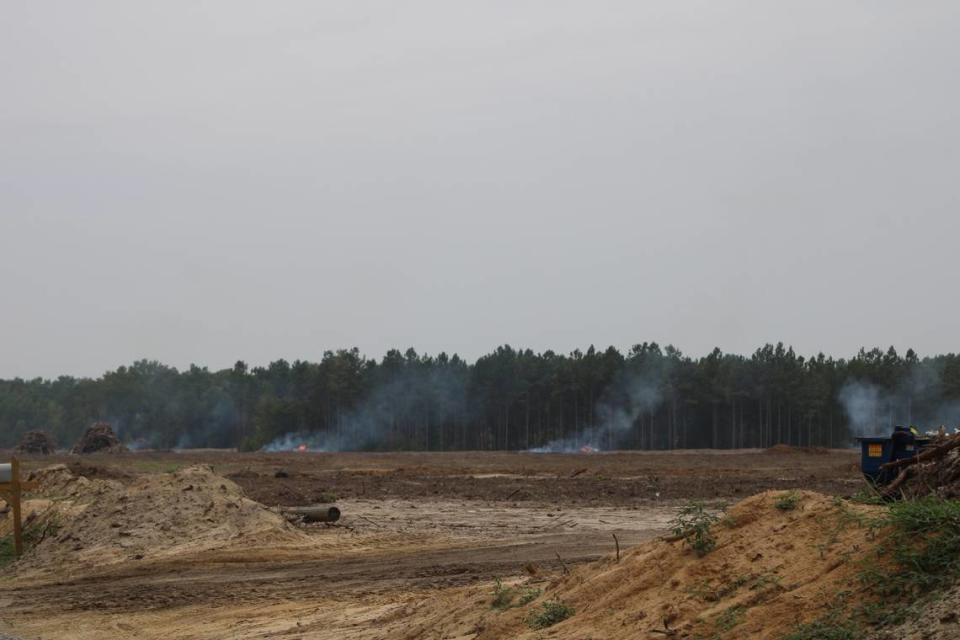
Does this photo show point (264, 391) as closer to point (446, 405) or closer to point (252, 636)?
point (446, 405)

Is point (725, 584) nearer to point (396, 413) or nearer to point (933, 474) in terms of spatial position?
point (933, 474)

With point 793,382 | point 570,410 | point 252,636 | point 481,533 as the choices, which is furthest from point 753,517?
point 570,410

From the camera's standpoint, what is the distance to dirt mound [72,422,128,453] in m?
83.4

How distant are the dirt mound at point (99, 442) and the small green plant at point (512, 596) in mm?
77034

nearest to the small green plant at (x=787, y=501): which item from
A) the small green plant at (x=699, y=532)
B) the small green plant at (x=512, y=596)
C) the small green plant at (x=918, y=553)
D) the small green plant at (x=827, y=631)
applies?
the small green plant at (x=699, y=532)

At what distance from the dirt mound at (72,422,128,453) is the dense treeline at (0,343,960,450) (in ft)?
86.6

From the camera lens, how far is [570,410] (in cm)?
10406

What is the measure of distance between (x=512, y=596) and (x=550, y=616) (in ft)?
4.30

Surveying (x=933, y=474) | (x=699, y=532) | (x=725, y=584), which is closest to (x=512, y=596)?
(x=699, y=532)

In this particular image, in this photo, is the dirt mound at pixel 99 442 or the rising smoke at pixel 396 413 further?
the rising smoke at pixel 396 413

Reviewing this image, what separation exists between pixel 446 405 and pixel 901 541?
10187 centimetres

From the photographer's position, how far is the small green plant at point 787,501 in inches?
395

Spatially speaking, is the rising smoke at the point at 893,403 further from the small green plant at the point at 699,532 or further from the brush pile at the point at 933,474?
the small green plant at the point at 699,532

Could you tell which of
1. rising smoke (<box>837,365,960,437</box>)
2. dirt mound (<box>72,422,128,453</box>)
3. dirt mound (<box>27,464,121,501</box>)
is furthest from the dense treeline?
dirt mound (<box>27,464,121,501</box>)
